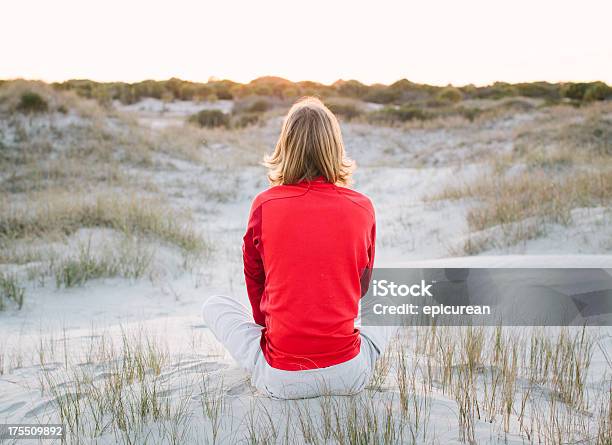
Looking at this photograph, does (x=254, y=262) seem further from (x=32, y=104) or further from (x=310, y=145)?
(x=32, y=104)

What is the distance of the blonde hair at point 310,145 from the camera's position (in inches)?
102

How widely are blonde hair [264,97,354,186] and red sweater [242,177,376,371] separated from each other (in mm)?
55

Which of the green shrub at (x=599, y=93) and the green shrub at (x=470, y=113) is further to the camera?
the green shrub at (x=599, y=93)

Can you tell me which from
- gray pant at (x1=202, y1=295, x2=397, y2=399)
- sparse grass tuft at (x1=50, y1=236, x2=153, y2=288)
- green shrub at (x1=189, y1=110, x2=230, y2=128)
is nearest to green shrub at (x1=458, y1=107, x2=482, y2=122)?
green shrub at (x1=189, y1=110, x2=230, y2=128)

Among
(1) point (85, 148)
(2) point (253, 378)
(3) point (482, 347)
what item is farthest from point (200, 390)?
(1) point (85, 148)

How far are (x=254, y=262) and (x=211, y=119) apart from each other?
2325 cm

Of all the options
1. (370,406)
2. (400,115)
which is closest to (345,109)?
(400,115)

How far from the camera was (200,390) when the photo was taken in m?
2.89

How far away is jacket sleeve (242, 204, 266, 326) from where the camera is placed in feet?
8.59

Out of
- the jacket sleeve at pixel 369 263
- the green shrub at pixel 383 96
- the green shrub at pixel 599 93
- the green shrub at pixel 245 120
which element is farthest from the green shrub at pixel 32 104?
the green shrub at pixel 599 93

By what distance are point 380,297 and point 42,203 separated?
21.3 ft

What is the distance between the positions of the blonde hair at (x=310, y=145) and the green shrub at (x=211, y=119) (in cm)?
2258

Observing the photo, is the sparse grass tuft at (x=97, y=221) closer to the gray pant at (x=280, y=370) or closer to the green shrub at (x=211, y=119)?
the gray pant at (x=280, y=370)

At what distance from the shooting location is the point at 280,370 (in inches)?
103
